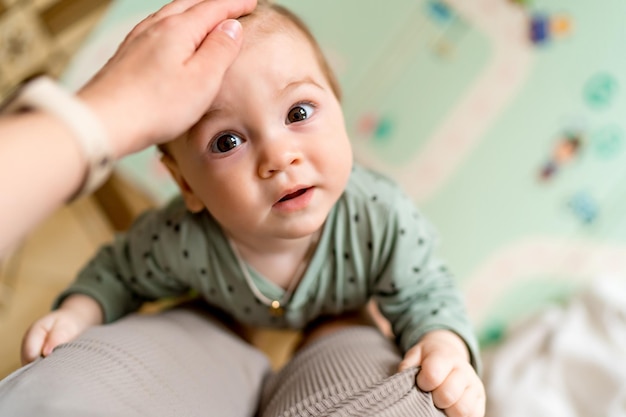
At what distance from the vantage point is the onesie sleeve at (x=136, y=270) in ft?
2.48

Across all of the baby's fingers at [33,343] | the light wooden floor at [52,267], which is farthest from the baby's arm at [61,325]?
the light wooden floor at [52,267]

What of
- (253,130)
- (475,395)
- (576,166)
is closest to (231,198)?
(253,130)

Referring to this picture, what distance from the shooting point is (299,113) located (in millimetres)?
597

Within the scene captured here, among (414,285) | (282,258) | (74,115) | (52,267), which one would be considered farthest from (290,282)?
(52,267)

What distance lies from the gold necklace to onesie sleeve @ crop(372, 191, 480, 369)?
8 centimetres

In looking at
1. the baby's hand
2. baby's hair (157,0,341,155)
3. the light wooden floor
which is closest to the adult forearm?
baby's hair (157,0,341,155)

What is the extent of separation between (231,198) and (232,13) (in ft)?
0.54

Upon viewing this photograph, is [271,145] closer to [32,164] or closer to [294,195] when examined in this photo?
[294,195]

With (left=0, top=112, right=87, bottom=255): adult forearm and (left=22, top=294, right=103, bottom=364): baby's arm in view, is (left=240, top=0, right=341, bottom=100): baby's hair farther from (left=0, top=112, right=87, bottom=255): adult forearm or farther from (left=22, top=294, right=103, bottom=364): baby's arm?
(left=22, top=294, right=103, bottom=364): baby's arm

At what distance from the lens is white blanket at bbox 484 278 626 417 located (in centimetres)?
81

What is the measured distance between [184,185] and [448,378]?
0.33 metres

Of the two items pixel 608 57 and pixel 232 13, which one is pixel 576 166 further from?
pixel 232 13

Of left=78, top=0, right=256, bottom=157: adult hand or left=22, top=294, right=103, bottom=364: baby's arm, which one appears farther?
left=22, top=294, right=103, bottom=364: baby's arm

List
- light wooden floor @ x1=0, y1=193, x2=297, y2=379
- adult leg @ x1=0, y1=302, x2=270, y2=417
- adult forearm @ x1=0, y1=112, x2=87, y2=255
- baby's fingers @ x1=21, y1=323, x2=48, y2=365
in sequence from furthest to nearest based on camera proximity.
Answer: light wooden floor @ x1=0, y1=193, x2=297, y2=379 < baby's fingers @ x1=21, y1=323, x2=48, y2=365 < adult leg @ x1=0, y1=302, x2=270, y2=417 < adult forearm @ x1=0, y1=112, x2=87, y2=255
